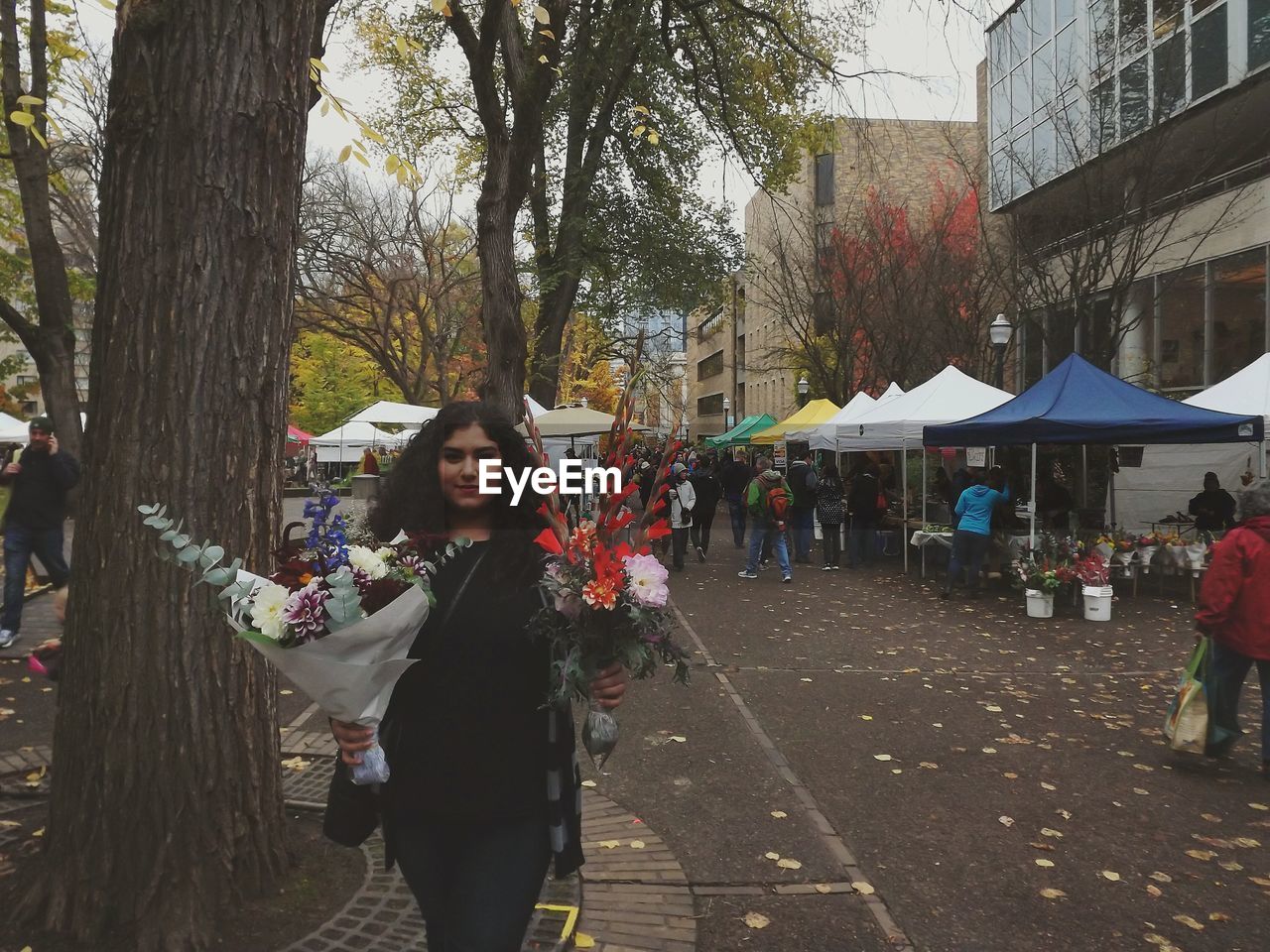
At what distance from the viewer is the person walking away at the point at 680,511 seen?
1438 centimetres

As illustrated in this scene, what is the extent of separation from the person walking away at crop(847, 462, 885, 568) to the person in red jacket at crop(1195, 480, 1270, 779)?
9642mm

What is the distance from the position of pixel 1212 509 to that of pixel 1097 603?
4.35 m

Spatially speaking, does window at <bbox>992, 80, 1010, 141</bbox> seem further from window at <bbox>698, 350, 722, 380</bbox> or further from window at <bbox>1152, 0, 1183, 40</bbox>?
window at <bbox>698, 350, 722, 380</bbox>

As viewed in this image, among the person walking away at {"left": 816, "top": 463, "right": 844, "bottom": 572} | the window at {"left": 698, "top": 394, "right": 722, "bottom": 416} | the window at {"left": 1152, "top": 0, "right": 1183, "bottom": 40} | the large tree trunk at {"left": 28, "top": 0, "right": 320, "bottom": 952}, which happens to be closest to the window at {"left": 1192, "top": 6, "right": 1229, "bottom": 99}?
the window at {"left": 1152, "top": 0, "right": 1183, "bottom": 40}

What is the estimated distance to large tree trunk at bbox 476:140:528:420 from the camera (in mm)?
9586

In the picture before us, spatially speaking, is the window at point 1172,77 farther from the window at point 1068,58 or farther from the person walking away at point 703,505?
the person walking away at point 703,505

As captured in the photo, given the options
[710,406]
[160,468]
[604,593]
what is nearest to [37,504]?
[160,468]

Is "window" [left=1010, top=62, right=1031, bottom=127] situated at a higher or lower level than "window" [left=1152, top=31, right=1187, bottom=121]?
higher

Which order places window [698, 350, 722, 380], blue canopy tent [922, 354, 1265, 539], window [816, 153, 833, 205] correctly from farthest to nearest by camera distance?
window [698, 350, 722, 380] < window [816, 153, 833, 205] < blue canopy tent [922, 354, 1265, 539]

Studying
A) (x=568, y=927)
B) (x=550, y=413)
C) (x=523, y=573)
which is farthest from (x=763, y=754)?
(x=550, y=413)

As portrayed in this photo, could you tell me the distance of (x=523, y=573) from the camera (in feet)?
7.63

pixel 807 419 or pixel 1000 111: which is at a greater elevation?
pixel 1000 111

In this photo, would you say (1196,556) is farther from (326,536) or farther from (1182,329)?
(326,536)

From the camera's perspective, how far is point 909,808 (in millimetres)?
4828
